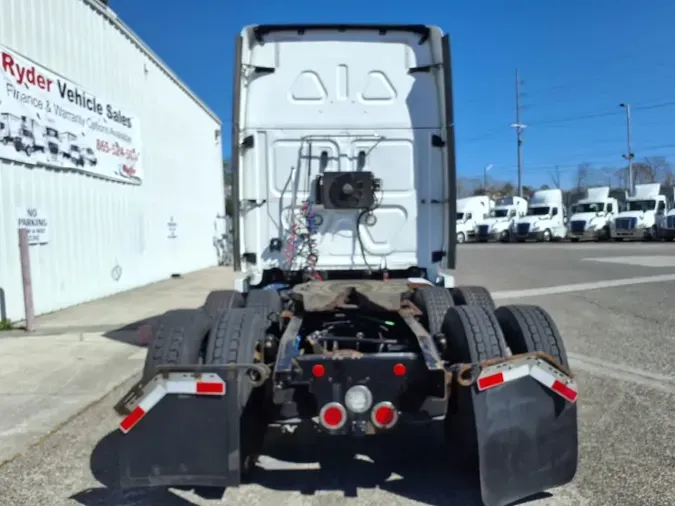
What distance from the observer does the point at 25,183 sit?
10.4 meters

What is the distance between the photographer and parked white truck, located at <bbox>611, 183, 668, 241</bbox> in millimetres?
35531

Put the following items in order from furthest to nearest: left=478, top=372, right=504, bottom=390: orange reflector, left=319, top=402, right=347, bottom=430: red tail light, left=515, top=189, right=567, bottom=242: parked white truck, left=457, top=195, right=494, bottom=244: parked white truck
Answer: left=457, top=195, right=494, bottom=244: parked white truck < left=515, top=189, right=567, bottom=242: parked white truck < left=319, top=402, right=347, bottom=430: red tail light < left=478, top=372, right=504, bottom=390: orange reflector

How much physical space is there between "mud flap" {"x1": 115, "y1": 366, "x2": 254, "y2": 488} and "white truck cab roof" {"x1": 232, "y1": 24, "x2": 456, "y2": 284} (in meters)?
2.98

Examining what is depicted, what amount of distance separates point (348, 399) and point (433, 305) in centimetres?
159

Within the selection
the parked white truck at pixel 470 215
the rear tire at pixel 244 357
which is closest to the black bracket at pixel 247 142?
the rear tire at pixel 244 357

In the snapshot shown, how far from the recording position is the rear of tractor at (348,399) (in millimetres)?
3303

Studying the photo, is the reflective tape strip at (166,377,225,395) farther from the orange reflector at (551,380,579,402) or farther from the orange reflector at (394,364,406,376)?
the orange reflector at (551,380,579,402)

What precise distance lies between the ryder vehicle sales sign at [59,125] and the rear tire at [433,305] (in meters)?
7.73

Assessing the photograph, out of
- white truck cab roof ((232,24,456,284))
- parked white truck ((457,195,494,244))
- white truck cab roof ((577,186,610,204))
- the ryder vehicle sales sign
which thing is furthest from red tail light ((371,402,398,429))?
parked white truck ((457,195,494,244))

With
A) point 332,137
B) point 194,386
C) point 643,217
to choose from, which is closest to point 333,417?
point 194,386

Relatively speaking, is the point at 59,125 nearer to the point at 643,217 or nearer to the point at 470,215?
the point at 643,217

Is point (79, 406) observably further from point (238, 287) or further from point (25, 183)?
point (25, 183)

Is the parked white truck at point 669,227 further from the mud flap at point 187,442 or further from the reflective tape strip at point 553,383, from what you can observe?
the mud flap at point 187,442

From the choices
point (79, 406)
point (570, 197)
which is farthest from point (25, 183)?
point (570, 197)
